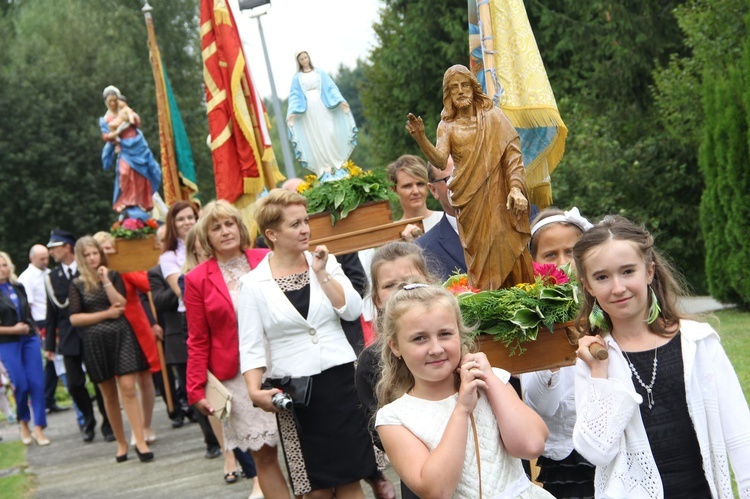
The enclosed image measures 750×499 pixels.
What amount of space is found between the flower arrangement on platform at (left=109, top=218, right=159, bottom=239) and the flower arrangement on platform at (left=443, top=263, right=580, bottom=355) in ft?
30.2

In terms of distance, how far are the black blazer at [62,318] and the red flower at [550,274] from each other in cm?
883

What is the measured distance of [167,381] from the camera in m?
13.3

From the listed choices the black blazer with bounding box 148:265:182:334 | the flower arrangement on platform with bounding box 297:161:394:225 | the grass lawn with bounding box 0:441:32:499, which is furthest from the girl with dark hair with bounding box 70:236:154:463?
the flower arrangement on platform with bounding box 297:161:394:225

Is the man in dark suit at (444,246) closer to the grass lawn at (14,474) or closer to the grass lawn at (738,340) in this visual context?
the grass lawn at (738,340)

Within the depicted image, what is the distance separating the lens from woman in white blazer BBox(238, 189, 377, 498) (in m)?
6.39

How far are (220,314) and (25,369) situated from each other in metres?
6.95

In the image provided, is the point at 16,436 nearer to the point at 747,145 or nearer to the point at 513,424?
the point at 747,145

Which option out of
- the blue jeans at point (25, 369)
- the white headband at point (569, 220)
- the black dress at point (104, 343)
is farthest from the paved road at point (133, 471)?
the white headband at point (569, 220)

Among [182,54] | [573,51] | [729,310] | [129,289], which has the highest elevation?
[182,54]

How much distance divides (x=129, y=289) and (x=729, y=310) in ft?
29.0

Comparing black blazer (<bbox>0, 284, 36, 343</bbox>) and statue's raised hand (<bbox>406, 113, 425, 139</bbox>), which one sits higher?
statue's raised hand (<bbox>406, 113, 425, 139</bbox>)

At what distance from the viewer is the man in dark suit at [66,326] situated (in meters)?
12.8

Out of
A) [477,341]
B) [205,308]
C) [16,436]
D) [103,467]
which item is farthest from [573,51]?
[477,341]

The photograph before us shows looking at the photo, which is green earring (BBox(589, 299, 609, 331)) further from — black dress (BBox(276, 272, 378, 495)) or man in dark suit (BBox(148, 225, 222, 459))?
man in dark suit (BBox(148, 225, 222, 459))
